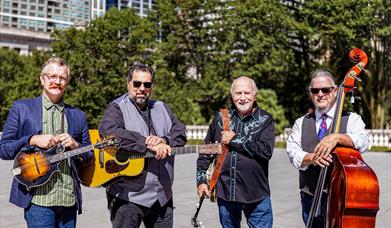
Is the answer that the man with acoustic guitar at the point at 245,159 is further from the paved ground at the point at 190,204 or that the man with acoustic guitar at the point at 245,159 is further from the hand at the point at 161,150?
the paved ground at the point at 190,204

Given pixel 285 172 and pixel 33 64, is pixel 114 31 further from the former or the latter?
pixel 285 172

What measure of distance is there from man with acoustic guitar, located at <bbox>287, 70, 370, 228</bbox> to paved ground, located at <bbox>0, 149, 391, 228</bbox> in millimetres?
3440

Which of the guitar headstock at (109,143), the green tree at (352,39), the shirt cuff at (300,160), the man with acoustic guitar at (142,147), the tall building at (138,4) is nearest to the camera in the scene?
the guitar headstock at (109,143)

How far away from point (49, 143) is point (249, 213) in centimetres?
174

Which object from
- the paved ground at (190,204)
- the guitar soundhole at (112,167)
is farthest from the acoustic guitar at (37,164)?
the paved ground at (190,204)

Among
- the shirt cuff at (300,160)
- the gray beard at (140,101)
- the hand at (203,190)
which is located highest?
the gray beard at (140,101)

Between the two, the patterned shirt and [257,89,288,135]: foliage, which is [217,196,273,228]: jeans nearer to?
the patterned shirt

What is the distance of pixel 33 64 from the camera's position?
116ft

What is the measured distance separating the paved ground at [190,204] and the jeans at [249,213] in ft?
10.2

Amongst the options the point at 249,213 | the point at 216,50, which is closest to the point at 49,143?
the point at 249,213

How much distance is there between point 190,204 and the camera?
9.23 meters

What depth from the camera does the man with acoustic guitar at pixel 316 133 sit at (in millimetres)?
3998

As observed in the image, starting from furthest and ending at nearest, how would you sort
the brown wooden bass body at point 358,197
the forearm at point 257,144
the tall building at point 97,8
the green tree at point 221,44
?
the tall building at point 97,8 < the green tree at point 221,44 < the forearm at point 257,144 < the brown wooden bass body at point 358,197

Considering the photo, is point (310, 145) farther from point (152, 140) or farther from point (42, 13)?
point (42, 13)
